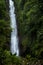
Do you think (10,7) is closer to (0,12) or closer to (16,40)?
(16,40)

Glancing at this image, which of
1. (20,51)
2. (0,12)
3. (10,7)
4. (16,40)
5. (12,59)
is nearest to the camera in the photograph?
(12,59)

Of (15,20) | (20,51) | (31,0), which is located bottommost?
(20,51)

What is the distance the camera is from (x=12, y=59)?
13.0 m

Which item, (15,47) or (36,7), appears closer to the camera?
(36,7)

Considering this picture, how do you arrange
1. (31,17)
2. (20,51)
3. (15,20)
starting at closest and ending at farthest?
1. (31,17)
2. (20,51)
3. (15,20)

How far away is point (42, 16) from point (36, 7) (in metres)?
1.29

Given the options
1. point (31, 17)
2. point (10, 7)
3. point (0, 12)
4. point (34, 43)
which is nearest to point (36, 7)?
point (31, 17)

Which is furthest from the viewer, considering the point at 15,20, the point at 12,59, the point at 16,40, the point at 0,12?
the point at 15,20

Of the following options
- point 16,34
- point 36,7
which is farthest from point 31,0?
point 16,34

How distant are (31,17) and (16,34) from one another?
10.2 meters

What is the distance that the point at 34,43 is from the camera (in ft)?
60.1

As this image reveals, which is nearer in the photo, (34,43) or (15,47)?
(34,43)

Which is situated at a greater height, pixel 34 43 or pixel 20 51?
pixel 34 43

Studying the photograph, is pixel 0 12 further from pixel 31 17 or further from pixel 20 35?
pixel 20 35
